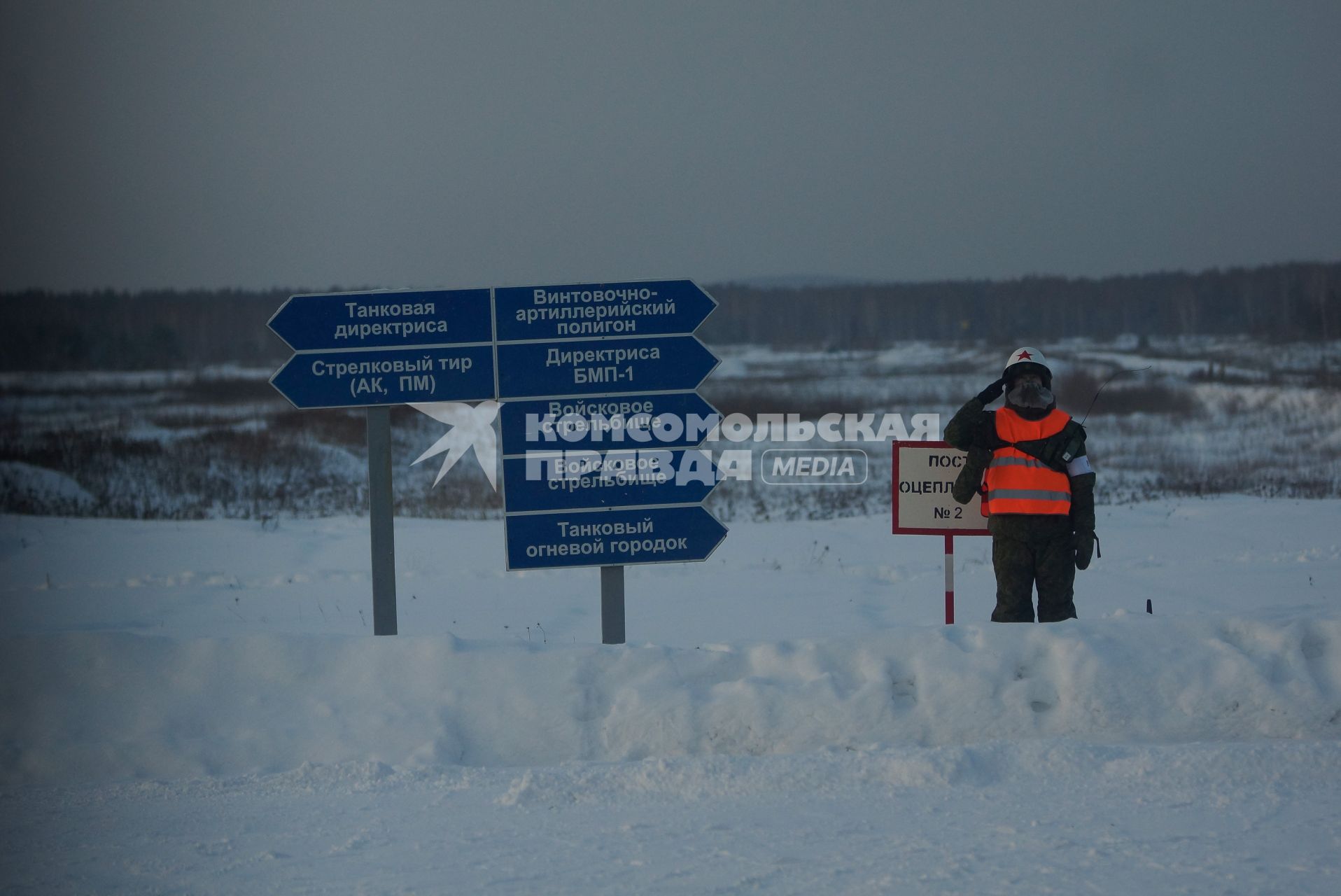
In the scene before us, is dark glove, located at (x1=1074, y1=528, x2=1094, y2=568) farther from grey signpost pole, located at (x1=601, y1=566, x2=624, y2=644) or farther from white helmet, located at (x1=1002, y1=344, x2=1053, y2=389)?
grey signpost pole, located at (x1=601, y1=566, x2=624, y2=644)

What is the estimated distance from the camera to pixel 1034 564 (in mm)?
6270

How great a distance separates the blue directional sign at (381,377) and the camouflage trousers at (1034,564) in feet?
10.2

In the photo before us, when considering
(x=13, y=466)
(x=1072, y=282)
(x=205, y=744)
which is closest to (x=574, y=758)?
(x=205, y=744)

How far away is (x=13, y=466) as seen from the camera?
69.4 feet

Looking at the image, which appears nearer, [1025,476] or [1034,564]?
[1025,476]

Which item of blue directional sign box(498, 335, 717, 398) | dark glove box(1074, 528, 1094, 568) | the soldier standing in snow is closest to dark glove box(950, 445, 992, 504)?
the soldier standing in snow

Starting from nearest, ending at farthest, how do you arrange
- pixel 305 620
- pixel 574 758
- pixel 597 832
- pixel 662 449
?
1. pixel 597 832
2. pixel 574 758
3. pixel 662 449
4. pixel 305 620

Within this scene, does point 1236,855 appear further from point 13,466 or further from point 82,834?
point 13,466

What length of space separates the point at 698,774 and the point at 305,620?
543 cm

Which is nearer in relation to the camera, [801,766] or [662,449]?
[801,766]
